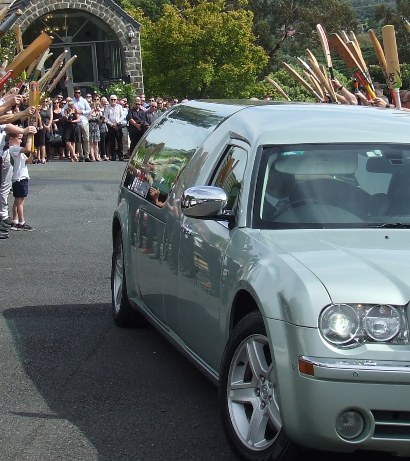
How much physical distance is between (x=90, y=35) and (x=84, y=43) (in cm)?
42

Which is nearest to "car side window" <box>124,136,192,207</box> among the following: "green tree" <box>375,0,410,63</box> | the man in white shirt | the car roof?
the car roof

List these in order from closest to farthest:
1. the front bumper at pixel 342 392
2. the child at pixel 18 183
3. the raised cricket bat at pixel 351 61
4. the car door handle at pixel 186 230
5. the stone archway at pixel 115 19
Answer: the front bumper at pixel 342 392 → the car door handle at pixel 186 230 → the child at pixel 18 183 → the raised cricket bat at pixel 351 61 → the stone archway at pixel 115 19

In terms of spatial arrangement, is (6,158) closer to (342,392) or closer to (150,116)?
(342,392)

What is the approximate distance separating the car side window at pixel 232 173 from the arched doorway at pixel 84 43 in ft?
132

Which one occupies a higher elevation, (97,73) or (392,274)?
(392,274)

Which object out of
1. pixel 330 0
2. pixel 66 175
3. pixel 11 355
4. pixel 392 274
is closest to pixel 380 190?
pixel 392 274

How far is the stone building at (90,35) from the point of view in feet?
150

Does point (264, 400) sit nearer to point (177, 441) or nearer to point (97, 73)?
point (177, 441)

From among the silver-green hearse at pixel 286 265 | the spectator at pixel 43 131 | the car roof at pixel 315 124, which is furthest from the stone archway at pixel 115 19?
the car roof at pixel 315 124

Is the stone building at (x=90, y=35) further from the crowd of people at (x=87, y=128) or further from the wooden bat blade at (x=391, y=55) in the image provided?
the wooden bat blade at (x=391, y=55)

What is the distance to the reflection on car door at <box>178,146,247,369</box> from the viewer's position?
6.17 metres

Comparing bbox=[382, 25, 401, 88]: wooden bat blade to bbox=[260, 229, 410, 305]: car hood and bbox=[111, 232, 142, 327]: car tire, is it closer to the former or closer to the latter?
bbox=[111, 232, 142, 327]: car tire

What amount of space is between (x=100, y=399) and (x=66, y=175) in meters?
19.3

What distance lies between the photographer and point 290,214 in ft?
20.1
